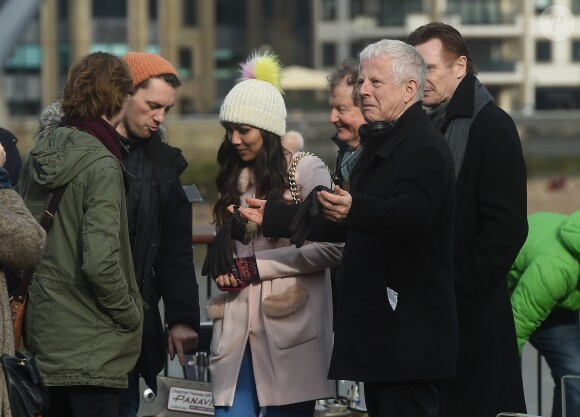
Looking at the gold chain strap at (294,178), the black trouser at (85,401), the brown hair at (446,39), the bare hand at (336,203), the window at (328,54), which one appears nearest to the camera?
the bare hand at (336,203)

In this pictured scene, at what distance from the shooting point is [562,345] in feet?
20.9

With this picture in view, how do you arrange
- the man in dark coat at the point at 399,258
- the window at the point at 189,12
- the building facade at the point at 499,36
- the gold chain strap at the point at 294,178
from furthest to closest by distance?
the window at the point at 189,12 → the building facade at the point at 499,36 → the gold chain strap at the point at 294,178 → the man in dark coat at the point at 399,258

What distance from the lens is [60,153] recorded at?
4.80 metres

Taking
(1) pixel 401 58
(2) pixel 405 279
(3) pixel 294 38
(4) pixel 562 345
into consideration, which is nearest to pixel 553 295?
(4) pixel 562 345

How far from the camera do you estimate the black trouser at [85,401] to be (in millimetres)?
4828

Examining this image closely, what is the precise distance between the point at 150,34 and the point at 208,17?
4015 millimetres

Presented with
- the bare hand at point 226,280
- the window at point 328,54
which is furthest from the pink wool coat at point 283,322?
the window at point 328,54

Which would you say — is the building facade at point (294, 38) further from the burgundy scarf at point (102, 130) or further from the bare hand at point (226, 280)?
the burgundy scarf at point (102, 130)

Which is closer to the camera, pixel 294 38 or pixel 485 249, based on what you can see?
pixel 485 249

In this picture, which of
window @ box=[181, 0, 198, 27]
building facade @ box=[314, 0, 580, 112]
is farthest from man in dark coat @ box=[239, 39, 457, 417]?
window @ box=[181, 0, 198, 27]

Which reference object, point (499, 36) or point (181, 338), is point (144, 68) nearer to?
point (181, 338)

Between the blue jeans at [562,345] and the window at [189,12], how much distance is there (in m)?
79.2

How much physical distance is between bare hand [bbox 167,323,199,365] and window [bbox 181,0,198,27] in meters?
79.9

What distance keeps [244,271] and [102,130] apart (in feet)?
2.65
